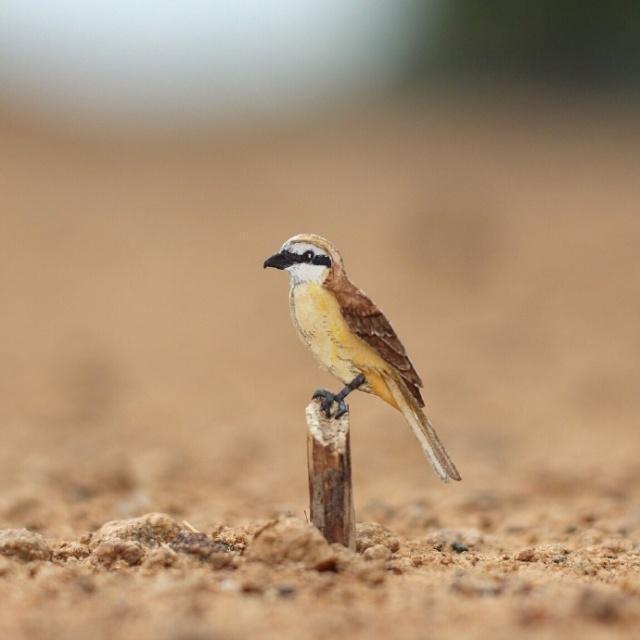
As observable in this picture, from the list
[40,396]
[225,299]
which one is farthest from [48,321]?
[40,396]

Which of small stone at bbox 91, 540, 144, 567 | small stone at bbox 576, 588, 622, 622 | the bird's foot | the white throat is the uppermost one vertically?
the white throat

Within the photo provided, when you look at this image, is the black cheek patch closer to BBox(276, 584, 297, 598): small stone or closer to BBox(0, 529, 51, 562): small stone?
BBox(276, 584, 297, 598): small stone

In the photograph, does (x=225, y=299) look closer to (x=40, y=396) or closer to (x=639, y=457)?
(x=40, y=396)

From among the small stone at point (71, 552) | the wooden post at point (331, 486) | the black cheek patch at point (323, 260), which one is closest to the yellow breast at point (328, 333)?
the black cheek patch at point (323, 260)

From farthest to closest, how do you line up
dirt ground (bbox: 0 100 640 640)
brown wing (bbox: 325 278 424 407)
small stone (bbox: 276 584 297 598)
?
brown wing (bbox: 325 278 424 407) → dirt ground (bbox: 0 100 640 640) → small stone (bbox: 276 584 297 598)

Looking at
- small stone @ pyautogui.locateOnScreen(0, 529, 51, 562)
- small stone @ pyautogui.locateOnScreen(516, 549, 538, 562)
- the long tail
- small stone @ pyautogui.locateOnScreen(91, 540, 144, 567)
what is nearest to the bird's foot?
the long tail

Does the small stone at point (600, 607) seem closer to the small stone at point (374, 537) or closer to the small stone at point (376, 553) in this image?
the small stone at point (376, 553)
